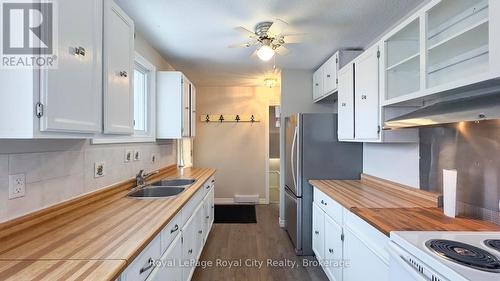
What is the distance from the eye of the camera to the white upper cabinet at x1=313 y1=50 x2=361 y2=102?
310 cm

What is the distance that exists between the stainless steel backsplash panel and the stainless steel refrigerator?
1.10 meters

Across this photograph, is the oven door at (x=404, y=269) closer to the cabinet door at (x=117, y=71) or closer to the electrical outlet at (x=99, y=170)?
the cabinet door at (x=117, y=71)

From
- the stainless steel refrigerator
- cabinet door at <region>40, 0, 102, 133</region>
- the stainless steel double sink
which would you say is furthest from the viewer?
the stainless steel refrigerator

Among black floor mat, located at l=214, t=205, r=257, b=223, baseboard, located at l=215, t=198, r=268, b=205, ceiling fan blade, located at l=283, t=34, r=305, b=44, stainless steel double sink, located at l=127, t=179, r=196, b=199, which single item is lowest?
black floor mat, located at l=214, t=205, r=257, b=223

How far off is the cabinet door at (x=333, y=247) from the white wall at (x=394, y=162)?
2.39 ft

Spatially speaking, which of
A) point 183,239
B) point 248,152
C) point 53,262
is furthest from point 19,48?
point 248,152

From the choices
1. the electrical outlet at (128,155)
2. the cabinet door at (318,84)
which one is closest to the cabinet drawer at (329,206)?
the cabinet door at (318,84)

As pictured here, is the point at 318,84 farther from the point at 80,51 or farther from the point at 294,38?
the point at 80,51

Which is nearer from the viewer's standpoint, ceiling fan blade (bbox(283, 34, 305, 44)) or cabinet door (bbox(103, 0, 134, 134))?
cabinet door (bbox(103, 0, 134, 134))

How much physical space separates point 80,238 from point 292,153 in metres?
2.48

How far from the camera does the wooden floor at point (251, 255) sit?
2.59 metres

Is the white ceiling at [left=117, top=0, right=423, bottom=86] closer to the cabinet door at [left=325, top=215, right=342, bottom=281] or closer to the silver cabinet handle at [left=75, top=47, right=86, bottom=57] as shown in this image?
the silver cabinet handle at [left=75, top=47, right=86, bottom=57]

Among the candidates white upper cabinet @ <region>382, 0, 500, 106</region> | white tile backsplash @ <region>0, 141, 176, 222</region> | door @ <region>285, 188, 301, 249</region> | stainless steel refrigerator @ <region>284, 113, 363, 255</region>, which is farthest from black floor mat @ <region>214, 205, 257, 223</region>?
white upper cabinet @ <region>382, 0, 500, 106</region>

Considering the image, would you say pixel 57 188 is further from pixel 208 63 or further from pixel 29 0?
pixel 208 63
